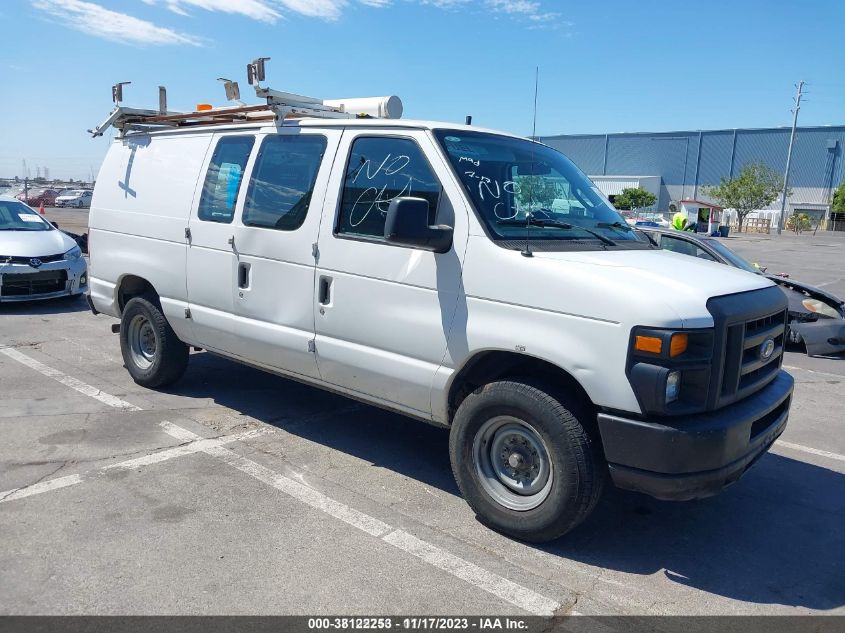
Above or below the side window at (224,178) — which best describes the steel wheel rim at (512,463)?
below

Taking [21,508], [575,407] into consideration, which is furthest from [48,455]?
[575,407]

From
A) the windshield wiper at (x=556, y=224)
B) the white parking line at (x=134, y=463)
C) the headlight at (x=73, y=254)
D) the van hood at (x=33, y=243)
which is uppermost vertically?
the windshield wiper at (x=556, y=224)

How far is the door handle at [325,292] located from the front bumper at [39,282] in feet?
24.2

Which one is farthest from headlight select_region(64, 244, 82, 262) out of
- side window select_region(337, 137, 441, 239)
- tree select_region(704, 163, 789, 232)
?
tree select_region(704, 163, 789, 232)

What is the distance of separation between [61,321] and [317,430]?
231 inches

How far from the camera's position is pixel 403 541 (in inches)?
152

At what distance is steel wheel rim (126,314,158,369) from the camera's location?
6.48m

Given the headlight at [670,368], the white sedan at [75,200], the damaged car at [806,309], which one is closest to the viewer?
the headlight at [670,368]

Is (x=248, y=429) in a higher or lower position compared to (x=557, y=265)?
lower

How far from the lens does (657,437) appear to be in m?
3.33

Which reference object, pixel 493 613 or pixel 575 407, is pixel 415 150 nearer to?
pixel 575 407

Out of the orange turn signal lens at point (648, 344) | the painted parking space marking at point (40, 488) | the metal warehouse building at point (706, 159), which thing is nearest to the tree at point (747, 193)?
the metal warehouse building at point (706, 159)

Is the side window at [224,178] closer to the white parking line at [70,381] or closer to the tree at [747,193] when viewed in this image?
the white parking line at [70,381]

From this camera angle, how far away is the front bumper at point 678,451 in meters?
3.34
